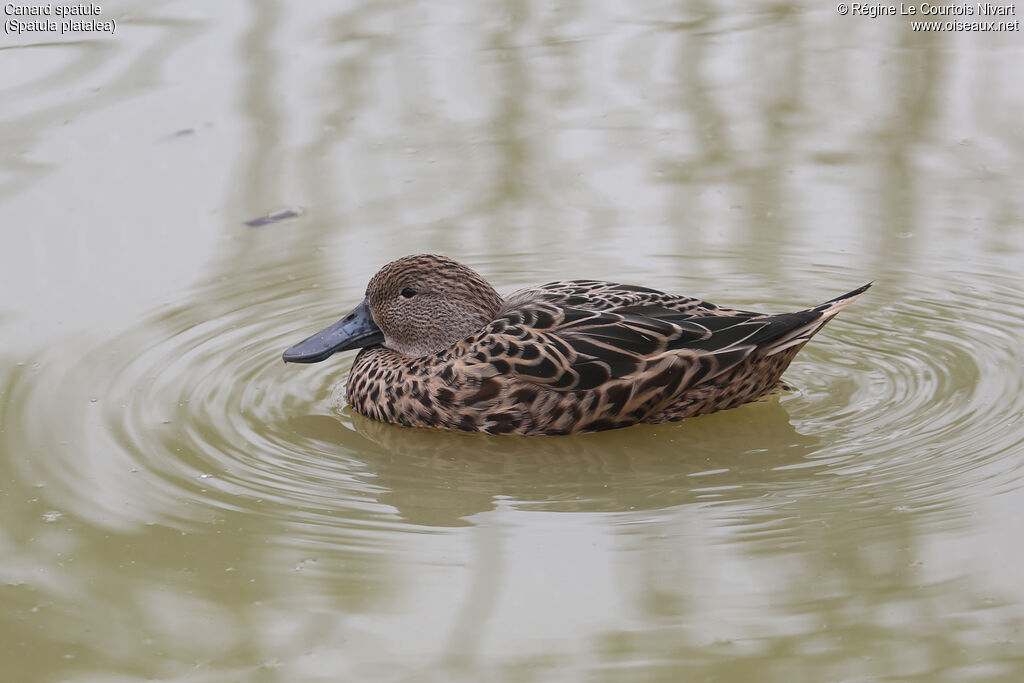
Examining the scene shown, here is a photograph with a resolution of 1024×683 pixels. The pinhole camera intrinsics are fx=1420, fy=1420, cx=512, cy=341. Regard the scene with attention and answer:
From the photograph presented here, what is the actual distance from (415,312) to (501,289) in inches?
42.6

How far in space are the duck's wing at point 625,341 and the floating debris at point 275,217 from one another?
2591 millimetres

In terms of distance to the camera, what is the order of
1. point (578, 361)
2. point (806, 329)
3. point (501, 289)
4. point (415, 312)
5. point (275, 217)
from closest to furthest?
point (578, 361) → point (806, 329) → point (415, 312) → point (501, 289) → point (275, 217)

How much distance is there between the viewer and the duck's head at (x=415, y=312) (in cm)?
671

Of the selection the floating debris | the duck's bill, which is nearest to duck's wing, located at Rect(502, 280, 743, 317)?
the duck's bill

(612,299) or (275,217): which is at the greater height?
(275,217)

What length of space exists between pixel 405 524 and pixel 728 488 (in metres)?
1.29

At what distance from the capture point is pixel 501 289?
777cm

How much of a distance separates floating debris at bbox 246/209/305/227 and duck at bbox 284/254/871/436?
2.01 metres

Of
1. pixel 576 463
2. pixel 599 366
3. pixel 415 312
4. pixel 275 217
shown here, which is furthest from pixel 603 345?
pixel 275 217

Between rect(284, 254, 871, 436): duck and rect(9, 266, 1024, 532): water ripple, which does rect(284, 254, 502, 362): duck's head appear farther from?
rect(9, 266, 1024, 532): water ripple

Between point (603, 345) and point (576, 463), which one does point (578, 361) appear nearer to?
point (603, 345)

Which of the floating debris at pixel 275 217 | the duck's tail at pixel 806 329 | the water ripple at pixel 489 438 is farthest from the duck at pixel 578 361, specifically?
the floating debris at pixel 275 217

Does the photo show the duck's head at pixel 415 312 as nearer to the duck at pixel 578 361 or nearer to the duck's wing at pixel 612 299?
the duck at pixel 578 361

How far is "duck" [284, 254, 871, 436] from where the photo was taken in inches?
245
